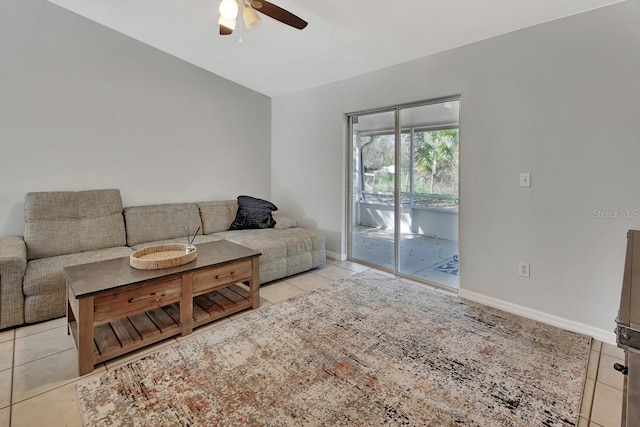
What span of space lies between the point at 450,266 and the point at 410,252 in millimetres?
493

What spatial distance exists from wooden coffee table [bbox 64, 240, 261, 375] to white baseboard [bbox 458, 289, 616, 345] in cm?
203

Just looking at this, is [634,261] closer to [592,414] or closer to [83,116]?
[592,414]

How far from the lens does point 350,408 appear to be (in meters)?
1.61

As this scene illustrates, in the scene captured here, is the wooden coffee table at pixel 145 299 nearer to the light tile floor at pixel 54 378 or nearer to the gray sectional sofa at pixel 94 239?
the light tile floor at pixel 54 378

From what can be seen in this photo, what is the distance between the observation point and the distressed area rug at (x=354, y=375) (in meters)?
1.56

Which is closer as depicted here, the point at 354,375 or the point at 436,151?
the point at 354,375

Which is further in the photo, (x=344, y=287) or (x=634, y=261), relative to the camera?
(x=344, y=287)

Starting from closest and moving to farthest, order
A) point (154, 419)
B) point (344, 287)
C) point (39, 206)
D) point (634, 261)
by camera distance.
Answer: point (634, 261) → point (154, 419) → point (39, 206) → point (344, 287)

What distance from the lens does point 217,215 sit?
405 centimetres

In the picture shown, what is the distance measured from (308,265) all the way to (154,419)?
2.33m

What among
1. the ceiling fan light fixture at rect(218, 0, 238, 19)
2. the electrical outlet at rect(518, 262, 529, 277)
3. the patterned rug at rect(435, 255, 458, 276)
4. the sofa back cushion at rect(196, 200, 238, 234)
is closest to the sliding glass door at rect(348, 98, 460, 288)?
the patterned rug at rect(435, 255, 458, 276)

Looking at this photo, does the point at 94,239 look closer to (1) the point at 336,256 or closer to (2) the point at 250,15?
(2) the point at 250,15

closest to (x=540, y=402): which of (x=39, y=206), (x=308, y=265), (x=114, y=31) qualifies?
(x=308, y=265)

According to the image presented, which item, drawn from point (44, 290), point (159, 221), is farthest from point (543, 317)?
point (44, 290)
